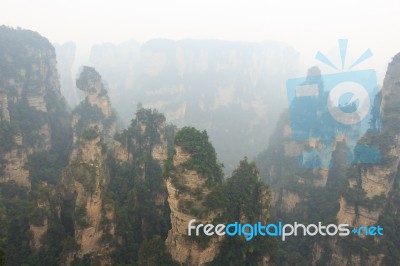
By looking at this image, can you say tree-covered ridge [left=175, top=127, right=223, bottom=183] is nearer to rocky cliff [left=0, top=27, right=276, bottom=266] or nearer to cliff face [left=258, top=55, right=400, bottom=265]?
rocky cliff [left=0, top=27, right=276, bottom=266]

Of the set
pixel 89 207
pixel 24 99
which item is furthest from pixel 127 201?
pixel 24 99

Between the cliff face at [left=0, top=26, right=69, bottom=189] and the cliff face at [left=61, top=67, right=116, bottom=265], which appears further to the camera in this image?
the cliff face at [left=0, top=26, right=69, bottom=189]

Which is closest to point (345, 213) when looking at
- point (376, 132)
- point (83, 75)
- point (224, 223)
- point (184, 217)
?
point (376, 132)

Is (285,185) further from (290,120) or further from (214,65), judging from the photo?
(214,65)

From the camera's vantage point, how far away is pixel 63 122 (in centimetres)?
4731

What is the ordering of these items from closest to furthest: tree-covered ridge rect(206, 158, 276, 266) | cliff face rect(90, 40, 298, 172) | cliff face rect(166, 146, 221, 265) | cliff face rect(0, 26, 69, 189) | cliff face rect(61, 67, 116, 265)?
Result: cliff face rect(166, 146, 221, 265)
cliff face rect(61, 67, 116, 265)
tree-covered ridge rect(206, 158, 276, 266)
cliff face rect(0, 26, 69, 189)
cliff face rect(90, 40, 298, 172)

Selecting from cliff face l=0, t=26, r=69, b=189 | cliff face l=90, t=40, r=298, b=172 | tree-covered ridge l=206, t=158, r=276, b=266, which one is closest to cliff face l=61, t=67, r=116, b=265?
cliff face l=0, t=26, r=69, b=189

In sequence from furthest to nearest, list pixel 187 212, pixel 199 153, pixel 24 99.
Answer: pixel 24 99, pixel 199 153, pixel 187 212

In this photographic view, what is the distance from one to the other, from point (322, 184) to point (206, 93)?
61.1 metres

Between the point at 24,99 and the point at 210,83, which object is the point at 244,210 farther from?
the point at 210,83

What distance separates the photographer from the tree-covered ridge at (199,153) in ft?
71.3

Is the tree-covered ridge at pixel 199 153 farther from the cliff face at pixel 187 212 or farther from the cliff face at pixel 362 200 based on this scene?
the cliff face at pixel 362 200

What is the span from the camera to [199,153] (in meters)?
22.2

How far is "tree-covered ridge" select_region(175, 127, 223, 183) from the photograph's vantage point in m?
21.7
